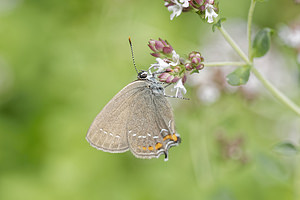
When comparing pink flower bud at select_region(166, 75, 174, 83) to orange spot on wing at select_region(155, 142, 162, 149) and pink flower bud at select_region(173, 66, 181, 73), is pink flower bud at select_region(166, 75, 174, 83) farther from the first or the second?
orange spot on wing at select_region(155, 142, 162, 149)

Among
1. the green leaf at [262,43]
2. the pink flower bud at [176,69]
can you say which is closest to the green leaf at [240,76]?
the green leaf at [262,43]

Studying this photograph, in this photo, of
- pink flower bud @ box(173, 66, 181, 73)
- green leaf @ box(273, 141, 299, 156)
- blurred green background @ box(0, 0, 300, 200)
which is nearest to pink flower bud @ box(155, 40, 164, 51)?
pink flower bud @ box(173, 66, 181, 73)

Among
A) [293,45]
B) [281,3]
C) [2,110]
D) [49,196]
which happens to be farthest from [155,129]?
[281,3]

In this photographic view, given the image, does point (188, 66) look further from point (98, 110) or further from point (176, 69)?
point (98, 110)

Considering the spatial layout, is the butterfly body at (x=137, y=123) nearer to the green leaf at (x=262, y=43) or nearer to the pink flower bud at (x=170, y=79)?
the pink flower bud at (x=170, y=79)

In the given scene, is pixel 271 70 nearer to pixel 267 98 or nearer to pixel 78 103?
pixel 267 98

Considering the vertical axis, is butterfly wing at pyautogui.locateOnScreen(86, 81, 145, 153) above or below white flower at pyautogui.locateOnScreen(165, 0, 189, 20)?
below
